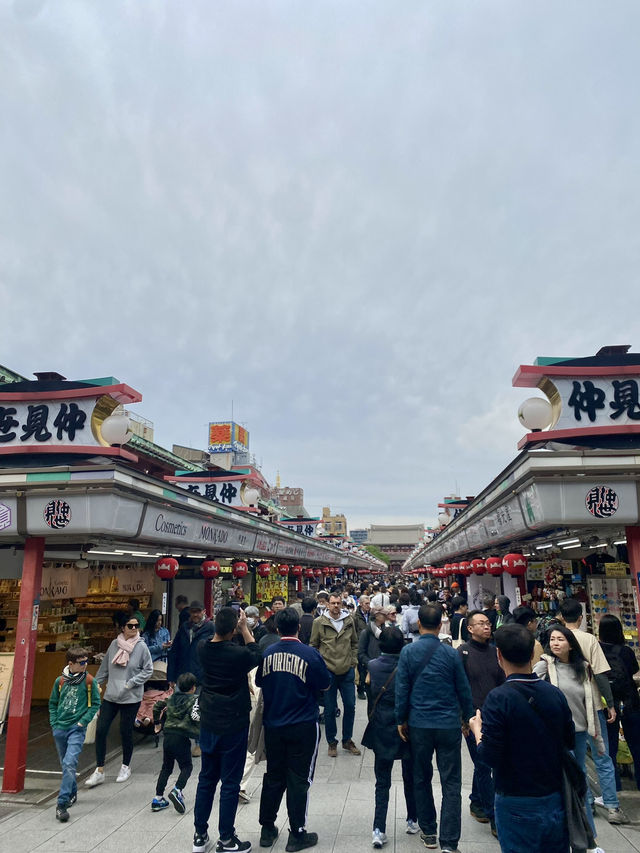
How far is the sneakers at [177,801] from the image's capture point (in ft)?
19.1

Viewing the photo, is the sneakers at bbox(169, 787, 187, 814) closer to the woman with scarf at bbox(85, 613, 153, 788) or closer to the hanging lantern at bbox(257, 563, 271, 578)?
the woman with scarf at bbox(85, 613, 153, 788)

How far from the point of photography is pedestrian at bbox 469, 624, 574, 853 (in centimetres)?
324

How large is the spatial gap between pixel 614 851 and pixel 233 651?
3.91 metres

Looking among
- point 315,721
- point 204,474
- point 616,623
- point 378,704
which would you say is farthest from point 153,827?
point 204,474

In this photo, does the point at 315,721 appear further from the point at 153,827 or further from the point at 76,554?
the point at 76,554

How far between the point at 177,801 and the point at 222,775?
143 cm

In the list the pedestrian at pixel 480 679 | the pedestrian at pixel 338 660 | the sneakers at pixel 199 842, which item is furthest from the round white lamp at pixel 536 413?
the sneakers at pixel 199 842

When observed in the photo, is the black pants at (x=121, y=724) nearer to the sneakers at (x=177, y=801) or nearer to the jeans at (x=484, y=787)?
the sneakers at (x=177, y=801)

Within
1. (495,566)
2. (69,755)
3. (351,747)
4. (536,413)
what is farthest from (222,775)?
(495,566)

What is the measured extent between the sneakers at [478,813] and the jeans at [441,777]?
0.73 meters

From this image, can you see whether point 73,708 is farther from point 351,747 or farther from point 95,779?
point 351,747

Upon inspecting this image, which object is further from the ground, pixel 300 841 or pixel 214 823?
pixel 300 841

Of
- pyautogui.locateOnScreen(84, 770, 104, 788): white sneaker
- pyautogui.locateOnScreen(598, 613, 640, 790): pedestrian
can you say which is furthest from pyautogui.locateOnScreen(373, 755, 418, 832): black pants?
pyautogui.locateOnScreen(84, 770, 104, 788): white sneaker

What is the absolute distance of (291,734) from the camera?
4836 mm
